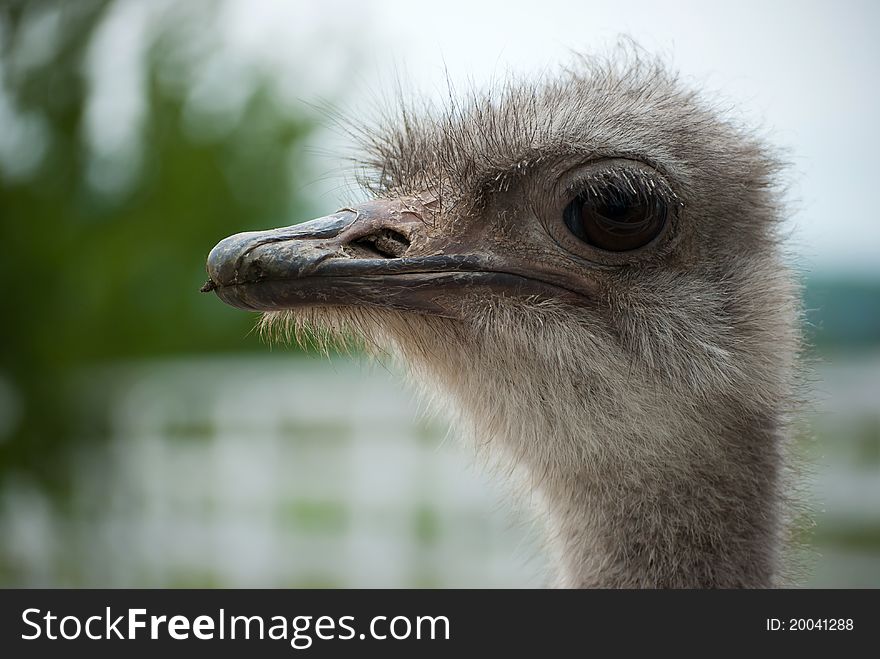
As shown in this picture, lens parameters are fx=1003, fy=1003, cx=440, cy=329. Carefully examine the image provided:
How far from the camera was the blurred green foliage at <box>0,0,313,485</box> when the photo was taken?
276 inches

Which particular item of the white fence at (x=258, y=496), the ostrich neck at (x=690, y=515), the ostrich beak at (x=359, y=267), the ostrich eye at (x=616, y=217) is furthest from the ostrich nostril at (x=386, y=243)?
the white fence at (x=258, y=496)

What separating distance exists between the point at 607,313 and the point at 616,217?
17cm

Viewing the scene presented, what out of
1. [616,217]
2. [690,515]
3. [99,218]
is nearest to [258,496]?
[99,218]

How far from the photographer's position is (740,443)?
1829mm

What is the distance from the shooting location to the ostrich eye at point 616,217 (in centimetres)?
172

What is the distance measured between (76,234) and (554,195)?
6.09 meters

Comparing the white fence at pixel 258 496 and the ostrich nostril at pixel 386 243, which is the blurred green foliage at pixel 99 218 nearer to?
the white fence at pixel 258 496

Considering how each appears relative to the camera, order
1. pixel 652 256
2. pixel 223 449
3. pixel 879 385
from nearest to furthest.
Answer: pixel 652 256 < pixel 879 385 < pixel 223 449

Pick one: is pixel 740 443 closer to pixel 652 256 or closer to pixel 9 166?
pixel 652 256

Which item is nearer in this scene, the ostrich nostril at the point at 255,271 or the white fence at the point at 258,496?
the ostrich nostril at the point at 255,271

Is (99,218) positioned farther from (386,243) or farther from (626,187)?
(626,187)

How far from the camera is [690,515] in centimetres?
181
